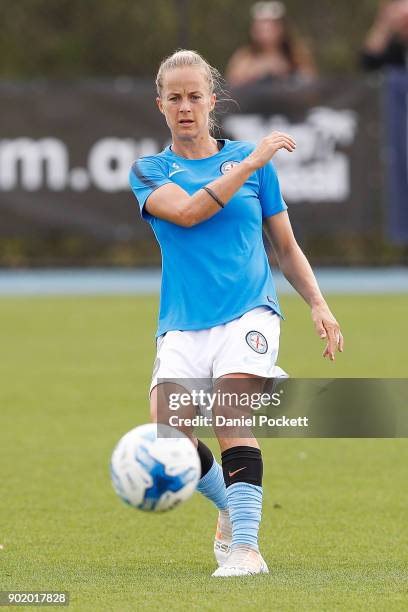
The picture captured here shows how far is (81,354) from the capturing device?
1383 centimetres

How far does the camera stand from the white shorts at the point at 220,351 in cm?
596

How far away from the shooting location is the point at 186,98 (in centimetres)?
600

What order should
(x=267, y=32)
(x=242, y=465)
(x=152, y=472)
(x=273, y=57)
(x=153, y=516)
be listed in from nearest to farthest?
(x=152, y=472) < (x=242, y=465) < (x=153, y=516) < (x=267, y=32) < (x=273, y=57)

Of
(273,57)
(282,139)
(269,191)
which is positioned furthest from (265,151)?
(273,57)

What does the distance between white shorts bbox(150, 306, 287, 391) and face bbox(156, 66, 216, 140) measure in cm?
78

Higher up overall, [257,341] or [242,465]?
[257,341]

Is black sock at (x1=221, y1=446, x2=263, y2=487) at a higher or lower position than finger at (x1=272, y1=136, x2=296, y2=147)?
lower

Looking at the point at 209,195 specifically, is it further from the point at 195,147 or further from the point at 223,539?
the point at 223,539

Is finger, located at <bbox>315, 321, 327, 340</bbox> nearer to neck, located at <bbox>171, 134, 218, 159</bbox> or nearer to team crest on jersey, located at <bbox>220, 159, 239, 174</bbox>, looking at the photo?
team crest on jersey, located at <bbox>220, 159, 239, 174</bbox>

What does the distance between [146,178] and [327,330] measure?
945 mm

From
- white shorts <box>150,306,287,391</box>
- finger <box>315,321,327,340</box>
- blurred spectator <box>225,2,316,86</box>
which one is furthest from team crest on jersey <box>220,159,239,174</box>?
blurred spectator <box>225,2,316,86</box>

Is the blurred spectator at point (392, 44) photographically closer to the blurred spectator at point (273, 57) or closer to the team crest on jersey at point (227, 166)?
the blurred spectator at point (273, 57)

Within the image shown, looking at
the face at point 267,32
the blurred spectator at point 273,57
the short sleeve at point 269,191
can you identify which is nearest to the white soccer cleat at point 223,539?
the short sleeve at point 269,191

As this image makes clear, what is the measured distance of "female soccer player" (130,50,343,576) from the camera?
596cm
